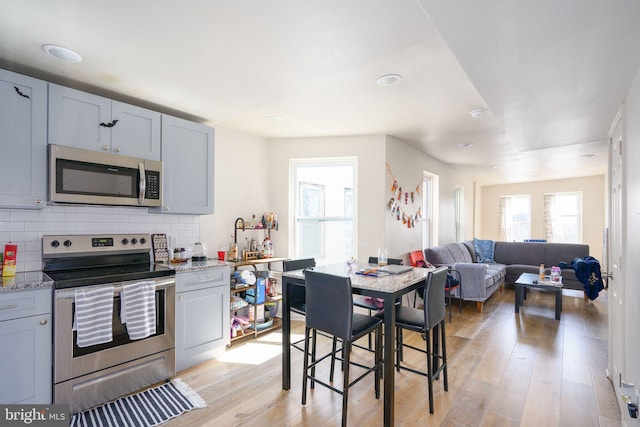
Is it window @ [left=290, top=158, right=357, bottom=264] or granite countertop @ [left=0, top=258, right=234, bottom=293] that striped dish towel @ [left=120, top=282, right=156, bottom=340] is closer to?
granite countertop @ [left=0, top=258, right=234, bottom=293]

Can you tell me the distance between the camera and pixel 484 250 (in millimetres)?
7195

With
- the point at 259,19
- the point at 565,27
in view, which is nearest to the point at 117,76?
the point at 259,19

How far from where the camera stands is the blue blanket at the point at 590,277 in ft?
16.0

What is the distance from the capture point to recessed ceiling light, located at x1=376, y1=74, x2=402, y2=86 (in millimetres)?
2494

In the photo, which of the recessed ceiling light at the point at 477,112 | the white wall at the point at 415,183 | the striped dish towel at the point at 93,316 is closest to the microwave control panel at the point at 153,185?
the striped dish towel at the point at 93,316

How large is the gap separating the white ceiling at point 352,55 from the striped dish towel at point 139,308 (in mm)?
1595

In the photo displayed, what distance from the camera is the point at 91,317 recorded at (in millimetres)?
2229

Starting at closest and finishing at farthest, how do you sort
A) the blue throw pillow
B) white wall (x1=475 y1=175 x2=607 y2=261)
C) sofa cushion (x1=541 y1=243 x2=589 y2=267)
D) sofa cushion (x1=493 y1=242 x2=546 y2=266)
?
sofa cushion (x1=541 y1=243 x2=589 y2=267) < sofa cushion (x1=493 y1=242 x2=546 y2=266) < the blue throw pillow < white wall (x1=475 y1=175 x2=607 y2=261)

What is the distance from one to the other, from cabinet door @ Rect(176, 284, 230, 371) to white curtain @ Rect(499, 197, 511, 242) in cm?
840

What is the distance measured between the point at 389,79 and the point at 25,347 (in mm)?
3074

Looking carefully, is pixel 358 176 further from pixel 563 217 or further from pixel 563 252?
Result: pixel 563 217

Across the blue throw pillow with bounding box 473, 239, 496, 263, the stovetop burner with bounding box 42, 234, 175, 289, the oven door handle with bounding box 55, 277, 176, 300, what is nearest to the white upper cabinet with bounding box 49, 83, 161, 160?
the stovetop burner with bounding box 42, 234, 175, 289

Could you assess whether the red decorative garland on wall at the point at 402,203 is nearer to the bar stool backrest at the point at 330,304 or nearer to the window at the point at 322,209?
the window at the point at 322,209

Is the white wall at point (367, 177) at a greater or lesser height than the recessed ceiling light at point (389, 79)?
lesser
